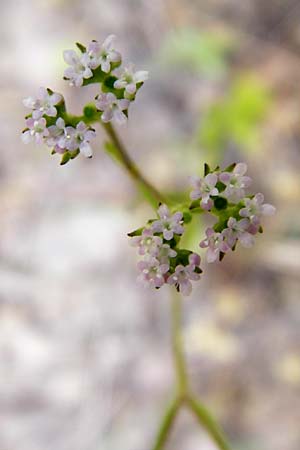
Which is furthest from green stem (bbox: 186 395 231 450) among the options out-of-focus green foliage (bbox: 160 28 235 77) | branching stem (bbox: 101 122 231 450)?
out-of-focus green foliage (bbox: 160 28 235 77)

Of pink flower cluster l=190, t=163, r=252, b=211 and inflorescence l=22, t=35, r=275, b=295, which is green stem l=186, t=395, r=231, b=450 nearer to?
inflorescence l=22, t=35, r=275, b=295

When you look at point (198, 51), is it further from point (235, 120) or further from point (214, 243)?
point (214, 243)

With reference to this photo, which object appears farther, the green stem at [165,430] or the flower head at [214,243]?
the green stem at [165,430]

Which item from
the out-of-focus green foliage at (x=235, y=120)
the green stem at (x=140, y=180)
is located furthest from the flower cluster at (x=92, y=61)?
the out-of-focus green foliage at (x=235, y=120)

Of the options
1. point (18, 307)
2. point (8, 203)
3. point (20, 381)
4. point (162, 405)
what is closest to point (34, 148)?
point (8, 203)

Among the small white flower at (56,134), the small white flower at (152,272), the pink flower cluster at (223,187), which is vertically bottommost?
the small white flower at (152,272)

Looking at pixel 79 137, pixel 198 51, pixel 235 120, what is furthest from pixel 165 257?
pixel 198 51

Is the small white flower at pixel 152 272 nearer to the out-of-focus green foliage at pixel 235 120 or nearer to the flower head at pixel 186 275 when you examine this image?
the flower head at pixel 186 275

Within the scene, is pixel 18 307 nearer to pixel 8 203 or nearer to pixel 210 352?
pixel 8 203

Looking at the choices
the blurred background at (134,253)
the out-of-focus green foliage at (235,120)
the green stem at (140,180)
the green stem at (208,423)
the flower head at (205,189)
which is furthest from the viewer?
the out-of-focus green foliage at (235,120)
